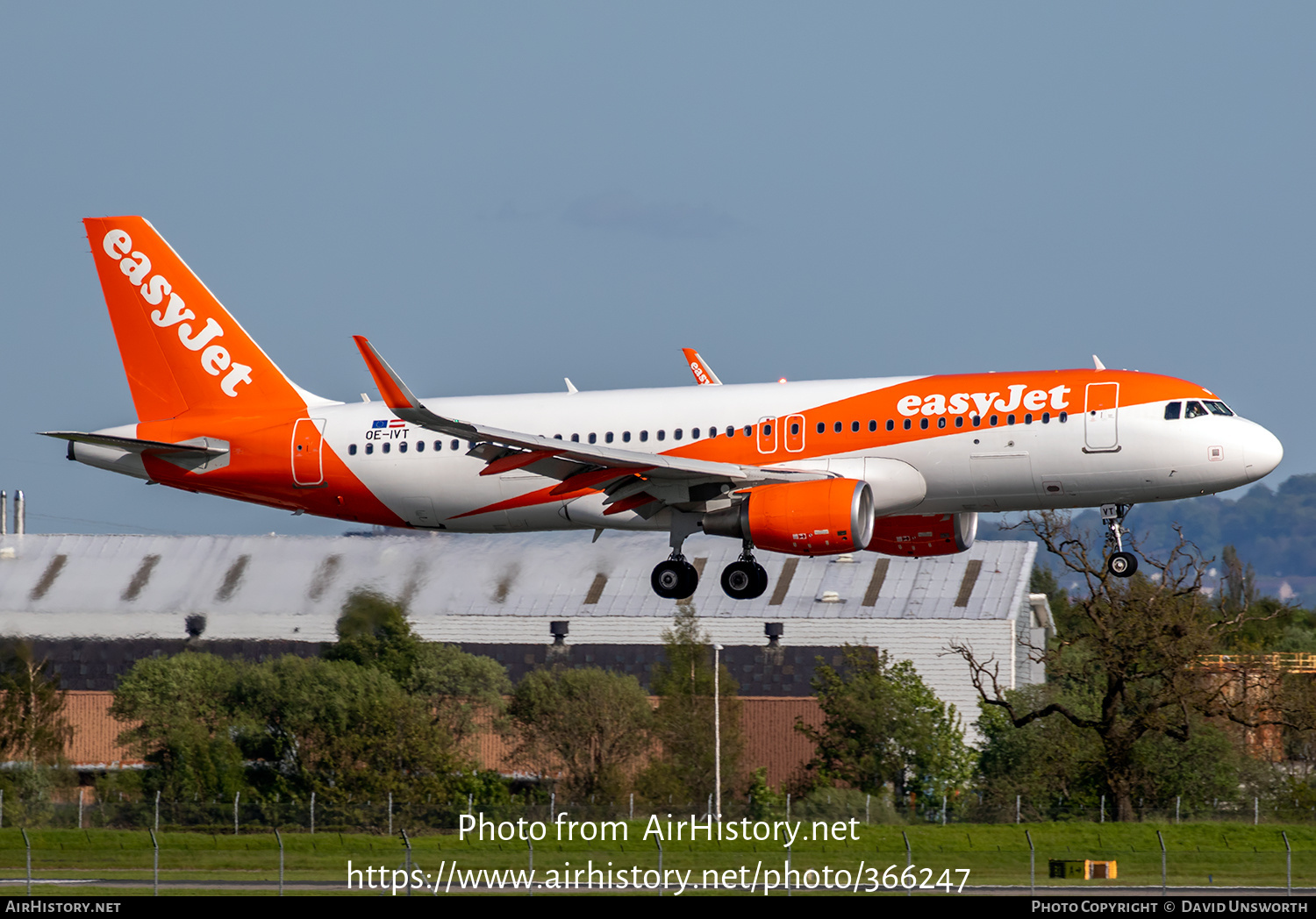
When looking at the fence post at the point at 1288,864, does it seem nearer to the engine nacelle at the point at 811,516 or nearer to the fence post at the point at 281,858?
the engine nacelle at the point at 811,516

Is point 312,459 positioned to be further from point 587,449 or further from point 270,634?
point 270,634

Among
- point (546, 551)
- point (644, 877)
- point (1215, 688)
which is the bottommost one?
point (644, 877)

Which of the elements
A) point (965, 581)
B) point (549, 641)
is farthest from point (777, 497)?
point (965, 581)

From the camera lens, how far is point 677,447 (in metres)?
41.6

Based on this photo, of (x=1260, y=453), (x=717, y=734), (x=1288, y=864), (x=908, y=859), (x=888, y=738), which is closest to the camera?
(x=1260, y=453)

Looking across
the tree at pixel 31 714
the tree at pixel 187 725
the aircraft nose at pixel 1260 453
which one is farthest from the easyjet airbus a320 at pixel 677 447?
the tree at pixel 187 725

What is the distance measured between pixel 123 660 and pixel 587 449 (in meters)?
31.1

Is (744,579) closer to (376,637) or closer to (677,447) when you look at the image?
(677,447)

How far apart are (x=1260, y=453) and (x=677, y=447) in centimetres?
1342

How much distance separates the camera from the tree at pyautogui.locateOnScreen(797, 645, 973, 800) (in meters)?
75.8

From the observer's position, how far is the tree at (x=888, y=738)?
7575 centimetres

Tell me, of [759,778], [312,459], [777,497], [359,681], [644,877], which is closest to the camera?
[777,497]

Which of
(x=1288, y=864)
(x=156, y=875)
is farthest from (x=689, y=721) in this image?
(x=1288, y=864)

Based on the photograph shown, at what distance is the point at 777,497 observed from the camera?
3941 centimetres
